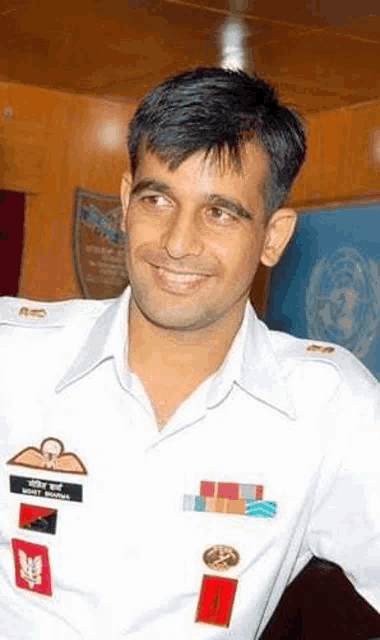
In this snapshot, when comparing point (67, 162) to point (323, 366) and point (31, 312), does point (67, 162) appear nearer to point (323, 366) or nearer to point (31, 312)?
point (31, 312)

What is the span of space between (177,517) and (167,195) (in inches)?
15.7

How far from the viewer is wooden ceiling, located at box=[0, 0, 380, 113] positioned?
3.95 m

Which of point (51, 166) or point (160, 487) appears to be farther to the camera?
point (51, 166)

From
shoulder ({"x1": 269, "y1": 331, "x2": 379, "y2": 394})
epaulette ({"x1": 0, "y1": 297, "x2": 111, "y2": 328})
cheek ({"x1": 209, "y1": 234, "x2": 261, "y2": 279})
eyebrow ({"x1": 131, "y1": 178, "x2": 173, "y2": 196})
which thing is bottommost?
shoulder ({"x1": 269, "y1": 331, "x2": 379, "y2": 394})

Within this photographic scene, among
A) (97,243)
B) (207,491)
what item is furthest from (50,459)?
(97,243)

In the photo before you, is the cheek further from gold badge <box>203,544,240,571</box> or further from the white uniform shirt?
gold badge <box>203,544,240,571</box>

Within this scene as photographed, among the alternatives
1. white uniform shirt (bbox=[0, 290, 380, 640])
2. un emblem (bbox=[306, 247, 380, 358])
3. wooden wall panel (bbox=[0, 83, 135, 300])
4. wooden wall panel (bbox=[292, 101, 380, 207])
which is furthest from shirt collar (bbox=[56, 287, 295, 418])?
wooden wall panel (bbox=[0, 83, 135, 300])

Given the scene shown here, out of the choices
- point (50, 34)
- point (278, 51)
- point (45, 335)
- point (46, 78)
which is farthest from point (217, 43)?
point (45, 335)

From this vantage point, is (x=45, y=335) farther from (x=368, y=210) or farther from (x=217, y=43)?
(x=368, y=210)

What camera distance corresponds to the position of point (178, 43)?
4.48 m

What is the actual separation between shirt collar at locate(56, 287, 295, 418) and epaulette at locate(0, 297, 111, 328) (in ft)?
0.11

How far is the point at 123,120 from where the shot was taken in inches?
233

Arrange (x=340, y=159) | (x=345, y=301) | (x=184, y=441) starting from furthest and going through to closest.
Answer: (x=340, y=159) < (x=345, y=301) < (x=184, y=441)

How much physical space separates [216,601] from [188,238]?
461 mm
